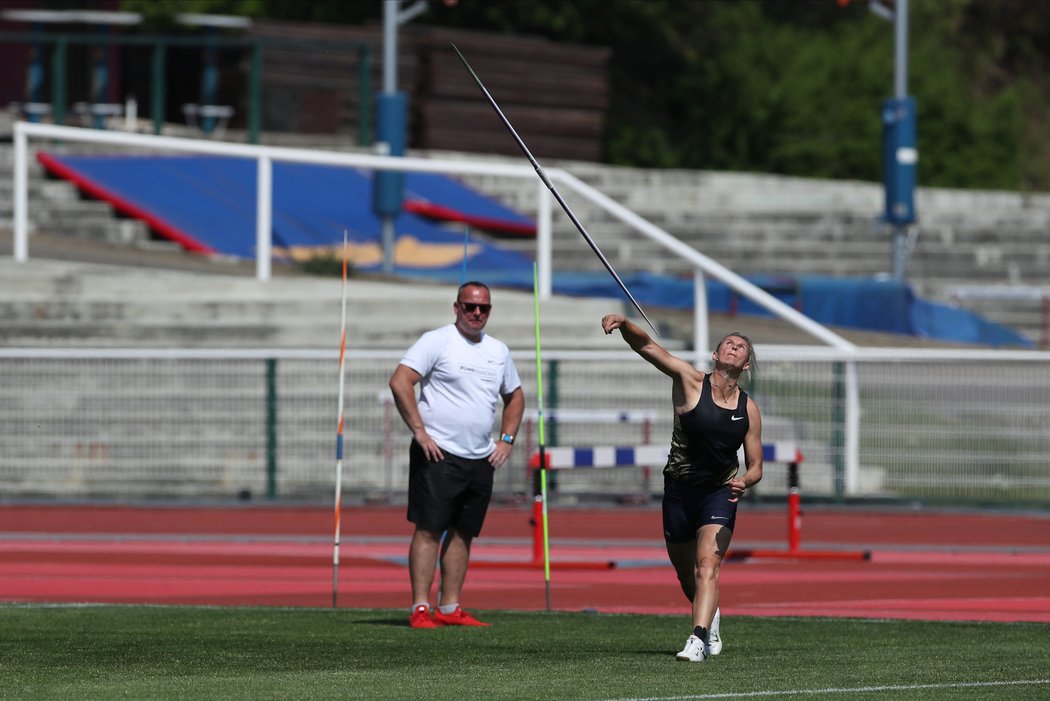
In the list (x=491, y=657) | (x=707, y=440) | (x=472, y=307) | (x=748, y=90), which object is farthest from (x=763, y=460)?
(x=748, y=90)

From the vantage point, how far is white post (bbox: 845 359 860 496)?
67.9ft

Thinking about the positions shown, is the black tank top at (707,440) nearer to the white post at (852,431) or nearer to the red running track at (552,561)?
the red running track at (552,561)

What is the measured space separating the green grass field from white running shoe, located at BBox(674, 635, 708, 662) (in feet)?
0.21

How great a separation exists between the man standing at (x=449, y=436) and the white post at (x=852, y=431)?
9.08 metres

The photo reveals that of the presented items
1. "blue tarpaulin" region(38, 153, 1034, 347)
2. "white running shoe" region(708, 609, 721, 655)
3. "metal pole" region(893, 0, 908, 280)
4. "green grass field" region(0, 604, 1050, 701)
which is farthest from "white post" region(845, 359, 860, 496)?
"white running shoe" region(708, 609, 721, 655)

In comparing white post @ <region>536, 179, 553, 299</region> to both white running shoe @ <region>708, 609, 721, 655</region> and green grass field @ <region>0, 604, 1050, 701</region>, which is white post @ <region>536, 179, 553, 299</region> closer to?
green grass field @ <region>0, 604, 1050, 701</region>

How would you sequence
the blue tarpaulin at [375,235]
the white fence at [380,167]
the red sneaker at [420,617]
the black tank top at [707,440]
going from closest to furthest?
the black tank top at [707,440] < the red sneaker at [420,617] < the white fence at [380,167] < the blue tarpaulin at [375,235]

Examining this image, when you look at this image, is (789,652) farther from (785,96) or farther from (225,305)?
(785,96)

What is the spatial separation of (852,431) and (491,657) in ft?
35.3

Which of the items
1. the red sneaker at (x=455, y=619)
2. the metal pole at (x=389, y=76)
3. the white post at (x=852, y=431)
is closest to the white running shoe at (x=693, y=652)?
the red sneaker at (x=455, y=619)

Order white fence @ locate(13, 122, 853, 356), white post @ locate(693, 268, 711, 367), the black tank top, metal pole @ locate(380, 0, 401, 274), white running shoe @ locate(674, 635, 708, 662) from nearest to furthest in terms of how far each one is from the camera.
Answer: white running shoe @ locate(674, 635, 708, 662) < the black tank top < white post @ locate(693, 268, 711, 367) < white fence @ locate(13, 122, 853, 356) < metal pole @ locate(380, 0, 401, 274)

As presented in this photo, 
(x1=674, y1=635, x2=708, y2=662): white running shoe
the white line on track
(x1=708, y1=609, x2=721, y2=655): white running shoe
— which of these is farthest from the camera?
(x1=708, y1=609, x2=721, y2=655): white running shoe

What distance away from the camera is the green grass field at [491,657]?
9.21 m

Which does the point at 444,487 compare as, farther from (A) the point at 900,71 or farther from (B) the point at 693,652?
(A) the point at 900,71
